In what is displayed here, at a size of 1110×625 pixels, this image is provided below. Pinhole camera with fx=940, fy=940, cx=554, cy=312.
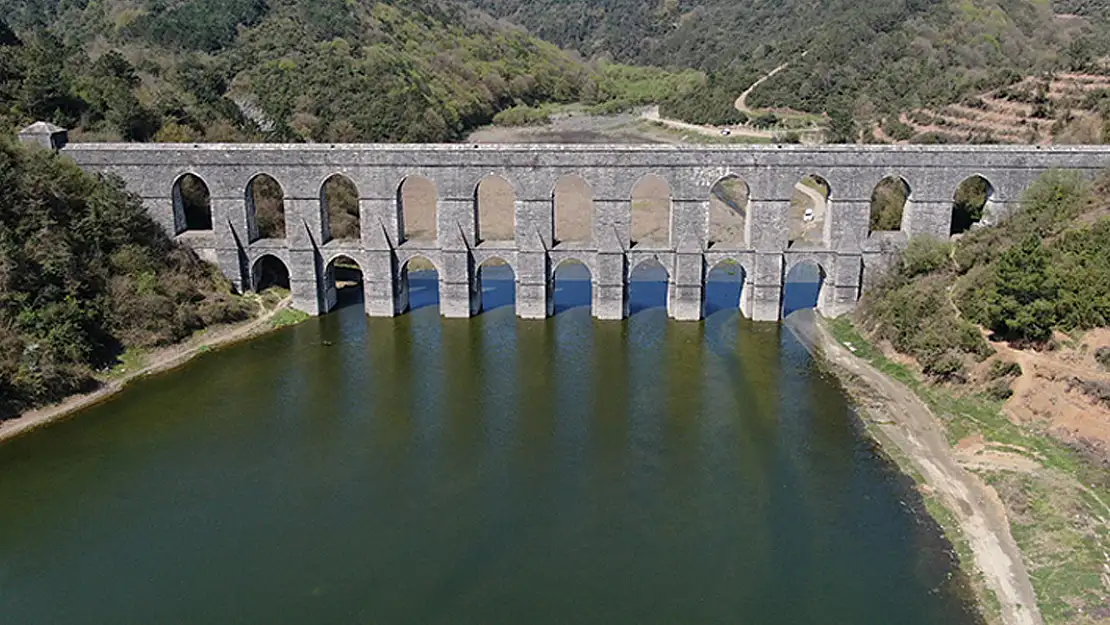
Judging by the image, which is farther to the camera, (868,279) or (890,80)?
(890,80)

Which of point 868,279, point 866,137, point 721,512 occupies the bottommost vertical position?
point 721,512

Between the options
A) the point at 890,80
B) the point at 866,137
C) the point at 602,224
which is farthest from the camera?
the point at 890,80

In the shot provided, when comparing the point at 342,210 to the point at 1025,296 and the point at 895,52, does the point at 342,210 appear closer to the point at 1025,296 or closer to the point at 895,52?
the point at 1025,296

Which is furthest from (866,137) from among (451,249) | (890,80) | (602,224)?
(451,249)

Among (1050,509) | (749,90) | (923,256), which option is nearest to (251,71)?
(749,90)

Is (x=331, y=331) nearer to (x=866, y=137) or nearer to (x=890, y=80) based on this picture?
(x=866, y=137)

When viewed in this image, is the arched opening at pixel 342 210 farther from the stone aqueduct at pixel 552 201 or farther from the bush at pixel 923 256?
the bush at pixel 923 256
